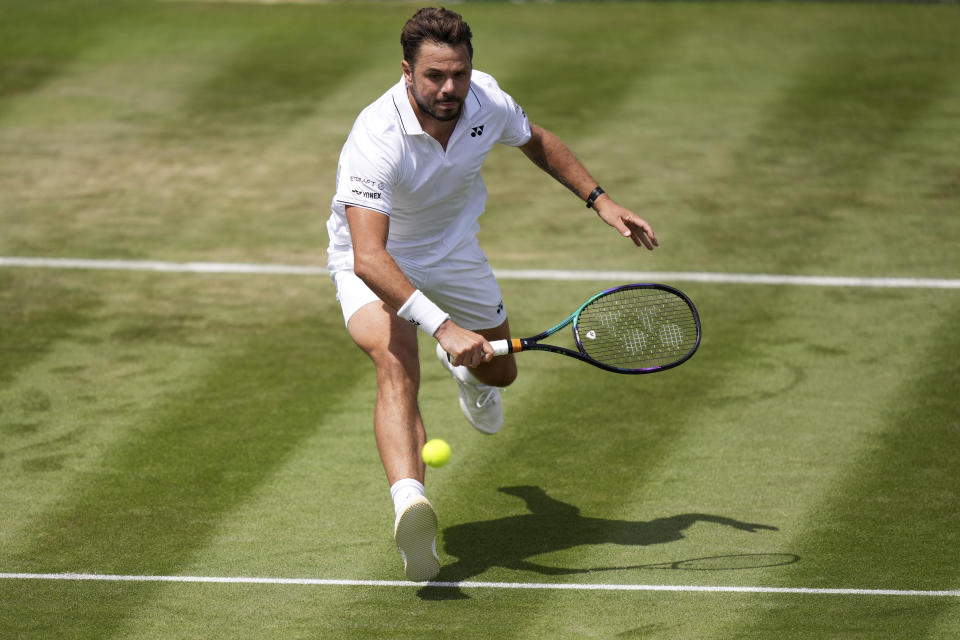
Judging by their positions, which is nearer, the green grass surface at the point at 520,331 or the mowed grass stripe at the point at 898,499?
the mowed grass stripe at the point at 898,499

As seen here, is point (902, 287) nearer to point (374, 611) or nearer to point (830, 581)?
point (830, 581)

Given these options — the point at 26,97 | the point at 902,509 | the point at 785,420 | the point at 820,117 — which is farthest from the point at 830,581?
the point at 26,97

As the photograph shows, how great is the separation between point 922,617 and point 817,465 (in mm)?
1640

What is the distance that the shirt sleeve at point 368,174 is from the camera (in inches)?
243

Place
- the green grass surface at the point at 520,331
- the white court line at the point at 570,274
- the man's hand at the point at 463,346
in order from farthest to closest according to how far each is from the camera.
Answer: the white court line at the point at 570,274 < the green grass surface at the point at 520,331 < the man's hand at the point at 463,346

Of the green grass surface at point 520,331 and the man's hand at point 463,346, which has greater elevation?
the man's hand at point 463,346

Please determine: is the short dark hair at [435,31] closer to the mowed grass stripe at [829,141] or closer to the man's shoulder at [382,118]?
the man's shoulder at [382,118]

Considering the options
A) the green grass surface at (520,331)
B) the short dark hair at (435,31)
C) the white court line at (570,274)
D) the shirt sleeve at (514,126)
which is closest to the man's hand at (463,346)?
the green grass surface at (520,331)

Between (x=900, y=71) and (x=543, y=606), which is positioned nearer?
(x=543, y=606)

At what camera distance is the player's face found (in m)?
6.11

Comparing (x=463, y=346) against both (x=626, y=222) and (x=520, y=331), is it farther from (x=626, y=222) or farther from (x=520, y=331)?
(x=520, y=331)

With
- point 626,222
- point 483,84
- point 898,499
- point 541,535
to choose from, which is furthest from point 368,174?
point 898,499

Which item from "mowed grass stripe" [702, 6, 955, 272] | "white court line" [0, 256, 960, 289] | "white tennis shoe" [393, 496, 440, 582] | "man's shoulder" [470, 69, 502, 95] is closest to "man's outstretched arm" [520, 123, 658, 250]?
"man's shoulder" [470, 69, 502, 95]

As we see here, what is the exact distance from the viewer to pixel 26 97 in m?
14.1
